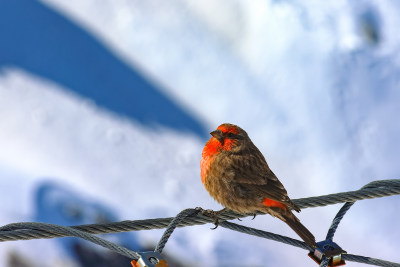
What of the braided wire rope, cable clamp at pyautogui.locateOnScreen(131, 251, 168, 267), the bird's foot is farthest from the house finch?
cable clamp at pyautogui.locateOnScreen(131, 251, 168, 267)

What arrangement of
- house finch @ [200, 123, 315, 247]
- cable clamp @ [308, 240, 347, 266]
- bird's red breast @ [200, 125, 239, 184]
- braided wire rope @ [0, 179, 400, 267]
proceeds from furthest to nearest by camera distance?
bird's red breast @ [200, 125, 239, 184] → house finch @ [200, 123, 315, 247] → cable clamp @ [308, 240, 347, 266] → braided wire rope @ [0, 179, 400, 267]

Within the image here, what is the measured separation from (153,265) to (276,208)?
224 cm

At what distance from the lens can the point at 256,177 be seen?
18.3 feet

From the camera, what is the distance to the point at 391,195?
4.93 meters

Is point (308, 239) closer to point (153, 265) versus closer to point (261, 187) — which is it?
point (261, 187)

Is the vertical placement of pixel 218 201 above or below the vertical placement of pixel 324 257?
above

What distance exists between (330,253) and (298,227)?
69 cm

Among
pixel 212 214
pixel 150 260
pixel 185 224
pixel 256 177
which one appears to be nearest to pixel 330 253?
pixel 212 214

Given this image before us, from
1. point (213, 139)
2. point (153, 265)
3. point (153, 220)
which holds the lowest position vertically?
point (153, 265)

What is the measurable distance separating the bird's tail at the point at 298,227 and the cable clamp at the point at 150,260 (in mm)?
1704

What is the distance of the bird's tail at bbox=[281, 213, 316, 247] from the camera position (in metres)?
4.66

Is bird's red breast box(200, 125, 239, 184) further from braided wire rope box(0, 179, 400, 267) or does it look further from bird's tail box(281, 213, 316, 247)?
bird's tail box(281, 213, 316, 247)

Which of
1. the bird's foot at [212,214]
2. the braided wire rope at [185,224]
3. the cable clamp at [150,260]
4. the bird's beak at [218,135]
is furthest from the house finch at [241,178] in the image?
the cable clamp at [150,260]

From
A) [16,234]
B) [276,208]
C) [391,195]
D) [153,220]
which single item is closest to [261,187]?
[276,208]
